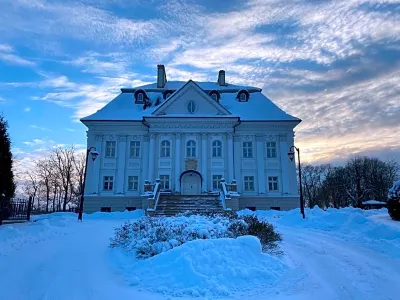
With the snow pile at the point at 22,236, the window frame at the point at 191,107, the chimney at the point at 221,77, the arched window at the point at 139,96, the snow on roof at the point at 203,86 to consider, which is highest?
the chimney at the point at 221,77

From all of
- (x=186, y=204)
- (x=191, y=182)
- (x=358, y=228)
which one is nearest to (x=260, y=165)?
(x=191, y=182)

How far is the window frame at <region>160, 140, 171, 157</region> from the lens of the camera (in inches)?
1201

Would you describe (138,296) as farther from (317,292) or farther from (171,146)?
(171,146)

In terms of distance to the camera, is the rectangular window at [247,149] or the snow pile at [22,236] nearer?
the snow pile at [22,236]

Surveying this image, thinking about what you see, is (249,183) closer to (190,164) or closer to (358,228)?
(190,164)

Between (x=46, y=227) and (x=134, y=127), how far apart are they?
19.2 meters

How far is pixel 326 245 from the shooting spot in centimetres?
1088

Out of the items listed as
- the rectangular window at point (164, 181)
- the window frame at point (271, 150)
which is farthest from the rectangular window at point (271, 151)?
the rectangular window at point (164, 181)

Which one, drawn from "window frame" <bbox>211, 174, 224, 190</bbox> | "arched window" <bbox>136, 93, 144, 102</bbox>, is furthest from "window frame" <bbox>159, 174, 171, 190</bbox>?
"arched window" <bbox>136, 93, 144, 102</bbox>

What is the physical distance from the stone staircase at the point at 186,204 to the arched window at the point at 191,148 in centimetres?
560

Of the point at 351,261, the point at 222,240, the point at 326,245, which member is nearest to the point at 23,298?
the point at 222,240

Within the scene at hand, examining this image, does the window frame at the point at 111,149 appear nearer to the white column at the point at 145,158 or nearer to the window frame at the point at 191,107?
the white column at the point at 145,158

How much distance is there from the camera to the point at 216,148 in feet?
101

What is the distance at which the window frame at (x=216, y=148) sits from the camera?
30.6 m
